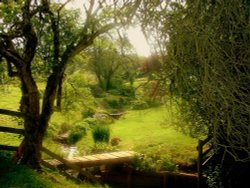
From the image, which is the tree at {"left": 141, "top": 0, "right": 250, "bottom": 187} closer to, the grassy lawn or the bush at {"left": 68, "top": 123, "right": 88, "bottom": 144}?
the grassy lawn

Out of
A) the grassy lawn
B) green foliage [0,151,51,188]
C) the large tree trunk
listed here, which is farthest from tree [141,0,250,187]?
the grassy lawn

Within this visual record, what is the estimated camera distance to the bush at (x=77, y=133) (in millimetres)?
24422

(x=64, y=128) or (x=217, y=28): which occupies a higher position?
(x=217, y=28)

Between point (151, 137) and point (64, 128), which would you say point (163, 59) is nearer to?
point (151, 137)

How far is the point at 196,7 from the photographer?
290 cm

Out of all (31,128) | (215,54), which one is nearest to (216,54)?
(215,54)

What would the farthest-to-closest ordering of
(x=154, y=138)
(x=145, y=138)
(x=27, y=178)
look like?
(x=145, y=138) < (x=154, y=138) < (x=27, y=178)

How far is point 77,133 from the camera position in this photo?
24766 mm

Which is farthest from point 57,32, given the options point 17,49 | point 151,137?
point 151,137

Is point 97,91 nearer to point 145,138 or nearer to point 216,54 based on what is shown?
point 145,138

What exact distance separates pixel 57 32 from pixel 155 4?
9937 mm

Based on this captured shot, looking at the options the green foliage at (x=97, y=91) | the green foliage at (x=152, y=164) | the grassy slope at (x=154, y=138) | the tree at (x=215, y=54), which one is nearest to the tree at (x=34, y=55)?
the grassy slope at (x=154, y=138)

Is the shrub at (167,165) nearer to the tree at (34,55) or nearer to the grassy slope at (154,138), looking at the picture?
the grassy slope at (154,138)

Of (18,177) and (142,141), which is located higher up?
(18,177)
